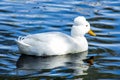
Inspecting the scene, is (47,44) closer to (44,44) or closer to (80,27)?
(44,44)

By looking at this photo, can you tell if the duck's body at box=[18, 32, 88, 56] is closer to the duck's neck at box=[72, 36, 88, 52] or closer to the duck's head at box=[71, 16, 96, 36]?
the duck's neck at box=[72, 36, 88, 52]

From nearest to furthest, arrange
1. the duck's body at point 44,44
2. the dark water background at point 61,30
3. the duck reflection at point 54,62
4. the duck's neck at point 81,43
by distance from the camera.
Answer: the dark water background at point 61,30, the duck reflection at point 54,62, the duck's body at point 44,44, the duck's neck at point 81,43

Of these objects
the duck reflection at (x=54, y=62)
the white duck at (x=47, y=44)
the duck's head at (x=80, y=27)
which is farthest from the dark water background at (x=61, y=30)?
the duck's head at (x=80, y=27)

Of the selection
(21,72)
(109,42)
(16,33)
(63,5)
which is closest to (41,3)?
(63,5)

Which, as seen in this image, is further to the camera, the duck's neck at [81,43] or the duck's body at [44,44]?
the duck's neck at [81,43]

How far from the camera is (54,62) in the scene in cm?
1124

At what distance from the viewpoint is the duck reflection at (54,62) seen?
10.8 meters

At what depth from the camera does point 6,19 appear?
47.6ft

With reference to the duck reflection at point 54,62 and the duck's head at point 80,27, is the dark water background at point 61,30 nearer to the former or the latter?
the duck reflection at point 54,62

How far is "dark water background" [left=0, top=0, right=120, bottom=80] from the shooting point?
408 inches

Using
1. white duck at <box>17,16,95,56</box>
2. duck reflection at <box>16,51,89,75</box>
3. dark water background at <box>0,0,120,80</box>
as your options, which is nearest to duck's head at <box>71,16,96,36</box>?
white duck at <box>17,16,95,56</box>

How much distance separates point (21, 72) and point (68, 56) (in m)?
1.74

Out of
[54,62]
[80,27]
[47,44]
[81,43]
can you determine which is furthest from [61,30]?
[54,62]

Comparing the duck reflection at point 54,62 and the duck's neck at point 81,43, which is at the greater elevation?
the duck's neck at point 81,43
